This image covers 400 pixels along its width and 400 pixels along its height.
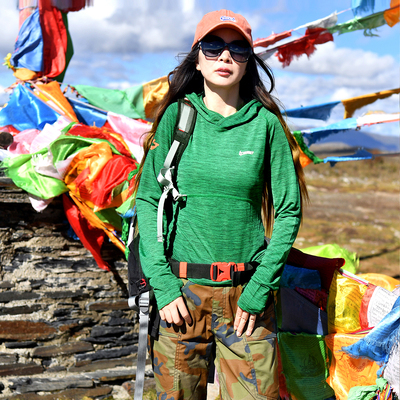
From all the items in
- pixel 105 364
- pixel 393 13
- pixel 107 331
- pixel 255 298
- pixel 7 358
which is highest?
pixel 393 13

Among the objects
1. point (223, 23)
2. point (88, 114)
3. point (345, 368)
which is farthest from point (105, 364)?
point (223, 23)

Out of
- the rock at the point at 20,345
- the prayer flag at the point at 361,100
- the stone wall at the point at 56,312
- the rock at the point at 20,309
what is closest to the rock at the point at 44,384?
the stone wall at the point at 56,312

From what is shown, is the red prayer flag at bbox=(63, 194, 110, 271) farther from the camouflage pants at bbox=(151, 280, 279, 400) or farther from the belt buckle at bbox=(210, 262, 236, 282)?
the belt buckle at bbox=(210, 262, 236, 282)

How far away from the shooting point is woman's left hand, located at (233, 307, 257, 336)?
182cm

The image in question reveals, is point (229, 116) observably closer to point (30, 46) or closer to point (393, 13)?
point (393, 13)

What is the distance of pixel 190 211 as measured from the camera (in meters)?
1.90

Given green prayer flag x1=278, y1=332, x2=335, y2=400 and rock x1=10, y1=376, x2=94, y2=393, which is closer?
green prayer flag x1=278, y1=332, x2=335, y2=400

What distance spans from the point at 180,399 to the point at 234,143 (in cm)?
105

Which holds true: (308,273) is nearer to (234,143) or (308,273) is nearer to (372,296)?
(372,296)

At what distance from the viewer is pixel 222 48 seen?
6.16 ft

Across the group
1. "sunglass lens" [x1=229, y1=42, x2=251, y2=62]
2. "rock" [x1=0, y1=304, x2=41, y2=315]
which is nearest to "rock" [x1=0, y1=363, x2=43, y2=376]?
"rock" [x1=0, y1=304, x2=41, y2=315]

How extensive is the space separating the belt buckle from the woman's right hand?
6.1 inches

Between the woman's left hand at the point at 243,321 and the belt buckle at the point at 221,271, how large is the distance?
0.13 meters

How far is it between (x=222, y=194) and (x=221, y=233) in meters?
0.16
